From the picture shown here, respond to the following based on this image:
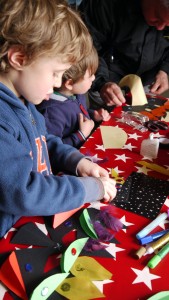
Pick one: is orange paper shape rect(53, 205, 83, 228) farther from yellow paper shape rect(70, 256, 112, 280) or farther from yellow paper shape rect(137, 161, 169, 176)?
yellow paper shape rect(137, 161, 169, 176)

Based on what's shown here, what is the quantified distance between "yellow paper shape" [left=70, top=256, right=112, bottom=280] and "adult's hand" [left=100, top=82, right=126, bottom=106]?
83 cm

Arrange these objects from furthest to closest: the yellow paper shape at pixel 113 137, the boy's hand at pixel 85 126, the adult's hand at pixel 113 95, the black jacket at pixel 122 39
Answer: the black jacket at pixel 122 39, the adult's hand at pixel 113 95, the boy's hand at pixel 85 126, the yellow paper shape at pixel 113 137

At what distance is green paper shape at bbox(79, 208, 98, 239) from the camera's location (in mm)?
612

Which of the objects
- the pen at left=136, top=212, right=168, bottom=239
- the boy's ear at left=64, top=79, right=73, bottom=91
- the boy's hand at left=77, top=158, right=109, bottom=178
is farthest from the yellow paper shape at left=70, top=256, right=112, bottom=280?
the boy's ear at left=64, top=79, right=73, bottom=91

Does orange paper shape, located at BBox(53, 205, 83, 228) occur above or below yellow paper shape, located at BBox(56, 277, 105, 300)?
above

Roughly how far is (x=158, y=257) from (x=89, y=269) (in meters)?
0.13

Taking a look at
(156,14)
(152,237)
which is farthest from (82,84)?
(152,237)

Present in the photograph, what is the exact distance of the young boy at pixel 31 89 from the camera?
0.57 meters

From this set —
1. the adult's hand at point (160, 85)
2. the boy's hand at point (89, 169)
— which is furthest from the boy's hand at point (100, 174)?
the adult's hand at point (160, 85)

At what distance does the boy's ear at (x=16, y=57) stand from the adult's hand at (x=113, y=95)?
0.70m

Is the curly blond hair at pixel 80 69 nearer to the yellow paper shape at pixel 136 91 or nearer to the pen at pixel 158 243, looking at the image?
the yellow paper shape at pixel 136 91

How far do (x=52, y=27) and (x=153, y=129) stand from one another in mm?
575

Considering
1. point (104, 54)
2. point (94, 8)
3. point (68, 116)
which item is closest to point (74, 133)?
point (68, 116)

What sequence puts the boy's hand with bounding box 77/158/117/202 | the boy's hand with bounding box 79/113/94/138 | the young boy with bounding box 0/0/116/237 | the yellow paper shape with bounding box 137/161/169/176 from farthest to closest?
1. the boy's hand with bounding box 79/113/94/138
2. the yellow paper shape with bounding box 137/161/169/176
3. the boy's hand with bounding box 77/158/117/202
4. the young boy with bounding box 0/0/116/237
